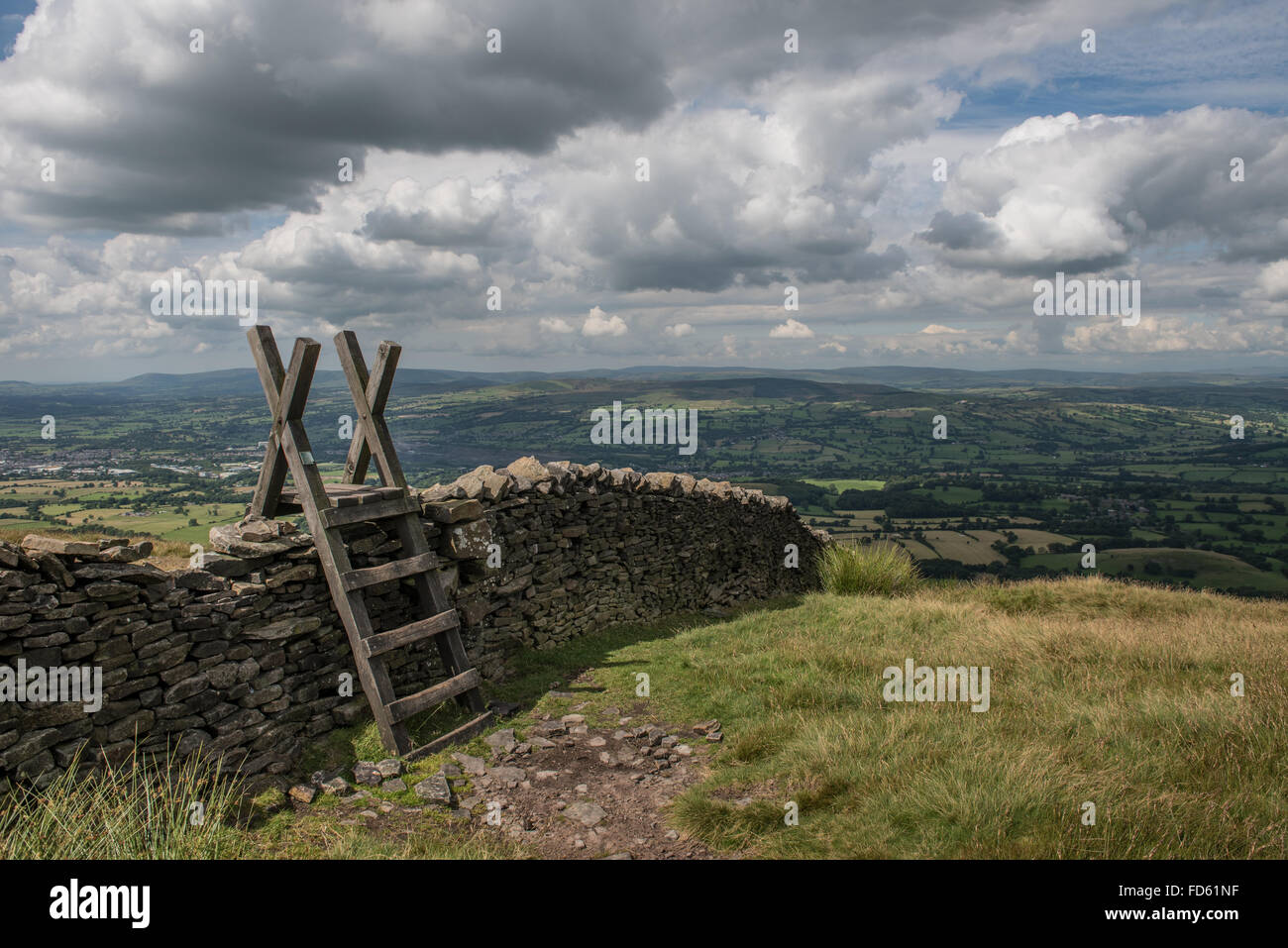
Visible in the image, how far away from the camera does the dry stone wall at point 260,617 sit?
4723 mm

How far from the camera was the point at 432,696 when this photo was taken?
6.54m

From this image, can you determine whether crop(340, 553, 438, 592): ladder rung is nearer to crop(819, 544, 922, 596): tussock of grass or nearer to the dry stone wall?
the dry stone wall

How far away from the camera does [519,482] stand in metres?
9.00

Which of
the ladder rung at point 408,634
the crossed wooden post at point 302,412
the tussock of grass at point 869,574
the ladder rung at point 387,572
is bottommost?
the tussock of grass at point 869,574

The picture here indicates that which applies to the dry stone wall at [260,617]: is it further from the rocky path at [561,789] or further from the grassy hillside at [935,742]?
the rocky path at [561,789]

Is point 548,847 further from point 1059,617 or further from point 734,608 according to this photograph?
point 1059,617

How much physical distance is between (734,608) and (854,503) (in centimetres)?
5551

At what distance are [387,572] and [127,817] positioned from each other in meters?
2.72

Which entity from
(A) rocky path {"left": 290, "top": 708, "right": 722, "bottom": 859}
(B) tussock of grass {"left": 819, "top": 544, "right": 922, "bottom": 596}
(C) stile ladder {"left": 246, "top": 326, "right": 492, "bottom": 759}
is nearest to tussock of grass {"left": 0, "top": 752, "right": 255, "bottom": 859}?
(A) rocky path {"left": 290, "top": 708, "right": 722, "bottom": 859}

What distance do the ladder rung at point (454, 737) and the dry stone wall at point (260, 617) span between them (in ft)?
2.83

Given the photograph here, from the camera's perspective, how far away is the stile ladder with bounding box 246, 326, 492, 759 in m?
6.25

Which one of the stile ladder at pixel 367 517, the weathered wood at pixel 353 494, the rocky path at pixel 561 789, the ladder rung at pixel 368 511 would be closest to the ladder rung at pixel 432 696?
the stile ladder at pixel 367 517

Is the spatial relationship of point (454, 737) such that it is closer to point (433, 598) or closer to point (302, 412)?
point (433, 598)

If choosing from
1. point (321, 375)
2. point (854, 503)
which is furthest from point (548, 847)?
Answer: point (321, 375)
